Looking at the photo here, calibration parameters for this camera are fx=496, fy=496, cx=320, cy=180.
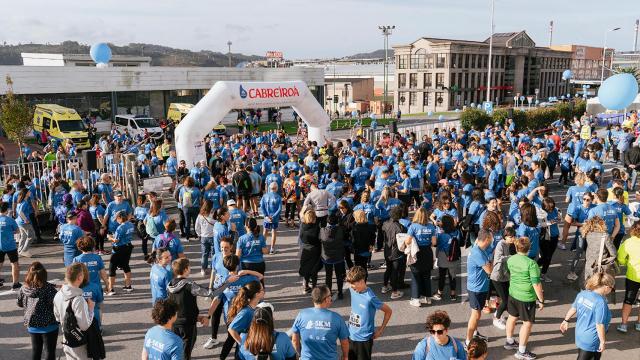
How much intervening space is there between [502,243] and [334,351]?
121 inches

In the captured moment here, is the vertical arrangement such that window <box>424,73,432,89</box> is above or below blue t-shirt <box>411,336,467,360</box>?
above

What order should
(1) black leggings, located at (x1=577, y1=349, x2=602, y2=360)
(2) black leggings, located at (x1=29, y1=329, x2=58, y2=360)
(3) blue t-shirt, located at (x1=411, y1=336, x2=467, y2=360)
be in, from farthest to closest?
(2) black leggings, located at (x1=29, y1=329, x2=58, y2=360), (1) black leggings, located at (x1=577, y1=349, x2=602, y2=360), (3) blue t-shirt, located at (x1=411, y1=336, x2=467, y2=360)

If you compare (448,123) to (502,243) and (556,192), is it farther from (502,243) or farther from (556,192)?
(502,243)

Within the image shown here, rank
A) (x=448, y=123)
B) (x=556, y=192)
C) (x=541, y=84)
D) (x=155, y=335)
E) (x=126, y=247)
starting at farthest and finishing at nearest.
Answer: (x=541, y=84)
(x=448, y=123)
(x=556, y=192)
(x=126, y=247)
(x=155, y=335)

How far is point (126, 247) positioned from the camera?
8477 mm

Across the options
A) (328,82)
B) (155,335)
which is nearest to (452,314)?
(155,335)

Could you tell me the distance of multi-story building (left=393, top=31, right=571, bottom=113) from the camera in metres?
64.0

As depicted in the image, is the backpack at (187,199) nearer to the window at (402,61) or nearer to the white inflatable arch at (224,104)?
the white inflatable arch at (224,104)

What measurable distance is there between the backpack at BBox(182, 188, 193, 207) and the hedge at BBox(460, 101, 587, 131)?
21805 mm

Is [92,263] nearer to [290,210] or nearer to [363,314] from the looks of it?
[363,314]

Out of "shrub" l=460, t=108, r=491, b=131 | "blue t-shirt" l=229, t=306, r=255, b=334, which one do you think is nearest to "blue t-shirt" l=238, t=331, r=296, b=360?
"blue t-shirt" l=229, t=306, r=255, b=334

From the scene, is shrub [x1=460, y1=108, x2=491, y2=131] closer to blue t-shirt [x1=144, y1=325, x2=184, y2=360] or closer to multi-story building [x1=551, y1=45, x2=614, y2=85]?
blue t-shirt [x1=144, y1=325, x2=184, y2=360]

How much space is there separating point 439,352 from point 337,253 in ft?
12.1

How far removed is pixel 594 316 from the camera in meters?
5.30
